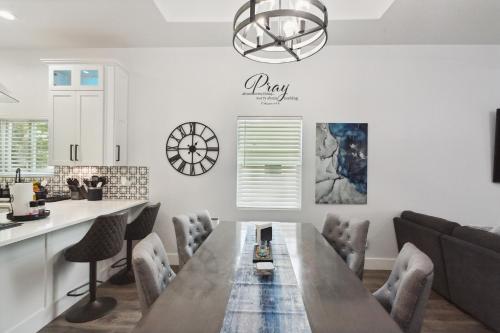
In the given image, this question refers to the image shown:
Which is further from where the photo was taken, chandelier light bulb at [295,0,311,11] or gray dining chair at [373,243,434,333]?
chandelier light bulb at [295,0,311,11]

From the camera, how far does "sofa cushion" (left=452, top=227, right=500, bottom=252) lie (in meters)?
2.08

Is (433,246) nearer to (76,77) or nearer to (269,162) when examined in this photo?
(269,162)

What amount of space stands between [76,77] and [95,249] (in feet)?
7.49

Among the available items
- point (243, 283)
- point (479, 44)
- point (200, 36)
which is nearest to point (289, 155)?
point (200, 36)

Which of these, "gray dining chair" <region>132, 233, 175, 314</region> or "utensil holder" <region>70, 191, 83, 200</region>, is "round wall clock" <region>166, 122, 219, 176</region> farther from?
"gray dining chair" <region>132, 233, 175, 314</region>

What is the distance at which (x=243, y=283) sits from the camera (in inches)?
53.1

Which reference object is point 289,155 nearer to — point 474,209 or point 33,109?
point 474,209

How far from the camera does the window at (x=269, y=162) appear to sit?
356 centimetres

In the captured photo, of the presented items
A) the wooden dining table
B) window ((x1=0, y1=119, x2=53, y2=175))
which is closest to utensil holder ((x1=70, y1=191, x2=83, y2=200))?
window ((x1=0, y1=119, x2=53, y2=175))

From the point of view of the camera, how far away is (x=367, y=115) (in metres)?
3.53

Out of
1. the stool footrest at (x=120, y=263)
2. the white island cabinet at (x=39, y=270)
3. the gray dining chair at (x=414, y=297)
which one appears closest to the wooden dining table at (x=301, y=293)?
the gray dining chair at (x=414, y=297)

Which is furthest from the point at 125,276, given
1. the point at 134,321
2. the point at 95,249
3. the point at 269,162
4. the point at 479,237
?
the point at 479,237

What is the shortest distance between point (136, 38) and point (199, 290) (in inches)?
134

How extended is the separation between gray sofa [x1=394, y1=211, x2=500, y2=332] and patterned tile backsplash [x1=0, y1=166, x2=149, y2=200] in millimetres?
3522
